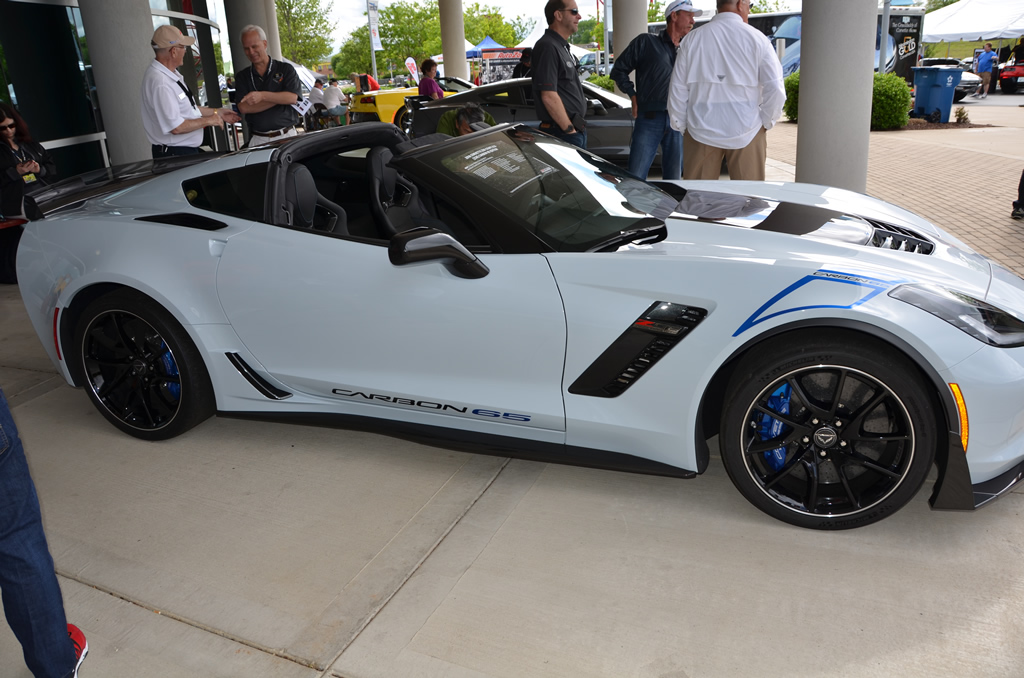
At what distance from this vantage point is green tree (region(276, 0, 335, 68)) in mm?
56406

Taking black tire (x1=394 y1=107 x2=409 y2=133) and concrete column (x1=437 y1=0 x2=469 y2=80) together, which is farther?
concrete column (x1=437 y1=0 x2=469 y2=80)

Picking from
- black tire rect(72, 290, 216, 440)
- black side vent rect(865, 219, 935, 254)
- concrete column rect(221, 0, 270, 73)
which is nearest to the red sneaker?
black tire rect(72, 290, 216, 440)

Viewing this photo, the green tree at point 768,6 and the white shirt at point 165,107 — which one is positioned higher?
the green tree at point 768,6

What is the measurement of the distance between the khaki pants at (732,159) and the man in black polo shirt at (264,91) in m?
3.00

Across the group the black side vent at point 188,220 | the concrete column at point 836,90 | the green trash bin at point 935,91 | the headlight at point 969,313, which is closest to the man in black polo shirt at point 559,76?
the concrete column at point 836,90

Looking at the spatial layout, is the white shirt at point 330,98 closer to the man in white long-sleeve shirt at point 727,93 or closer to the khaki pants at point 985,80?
the man in white long-sleeve shirt at point 727,93

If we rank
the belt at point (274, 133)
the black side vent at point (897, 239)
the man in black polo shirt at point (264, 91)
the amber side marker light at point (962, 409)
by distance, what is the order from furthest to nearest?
the belt at point (274, 133)
the man in black polo shirt at point (264, 91)
the black side vent at point (897, 239)
the amber side marker light at point (962, 409)

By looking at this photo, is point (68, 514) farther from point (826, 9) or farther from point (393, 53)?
point (393, 53)

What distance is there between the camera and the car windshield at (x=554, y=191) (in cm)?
296

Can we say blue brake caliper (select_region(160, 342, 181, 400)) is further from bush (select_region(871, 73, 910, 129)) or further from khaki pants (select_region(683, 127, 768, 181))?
bush (select_region(871, 73, 910, 129))

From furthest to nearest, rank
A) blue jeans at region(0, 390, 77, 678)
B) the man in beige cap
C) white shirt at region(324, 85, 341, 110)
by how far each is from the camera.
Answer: white shirt at region(324, 85, 341, 110), the man in beige cap, blue jeans at region(0, 390, 77, 678)

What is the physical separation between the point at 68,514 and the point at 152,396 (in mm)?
648

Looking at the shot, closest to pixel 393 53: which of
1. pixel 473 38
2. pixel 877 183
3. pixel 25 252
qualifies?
pixel 473 38

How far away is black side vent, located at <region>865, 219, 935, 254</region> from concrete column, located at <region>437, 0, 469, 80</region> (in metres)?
23.0
